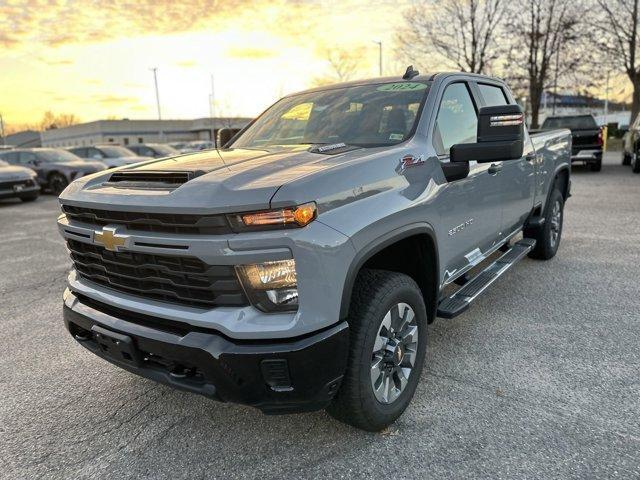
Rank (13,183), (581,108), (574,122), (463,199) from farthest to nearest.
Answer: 1. (581,108)
2. (574,122)
3. (13,183)
4. (463,199)

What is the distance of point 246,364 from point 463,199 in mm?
1912

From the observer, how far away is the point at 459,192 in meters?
3.24

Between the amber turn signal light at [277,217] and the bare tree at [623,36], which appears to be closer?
the amber turn signal light at [277,217]

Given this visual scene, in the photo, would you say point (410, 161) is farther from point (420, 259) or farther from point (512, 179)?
point (512, 179)

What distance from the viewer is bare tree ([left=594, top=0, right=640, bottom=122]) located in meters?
21.3

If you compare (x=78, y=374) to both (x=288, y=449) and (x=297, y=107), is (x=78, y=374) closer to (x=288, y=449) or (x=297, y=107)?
(x=288, y=449)

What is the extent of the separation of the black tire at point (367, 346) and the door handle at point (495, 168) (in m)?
1.47

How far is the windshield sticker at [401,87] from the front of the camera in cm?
348

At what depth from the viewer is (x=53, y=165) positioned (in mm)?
15656

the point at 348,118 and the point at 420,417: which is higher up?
the point at 348,118

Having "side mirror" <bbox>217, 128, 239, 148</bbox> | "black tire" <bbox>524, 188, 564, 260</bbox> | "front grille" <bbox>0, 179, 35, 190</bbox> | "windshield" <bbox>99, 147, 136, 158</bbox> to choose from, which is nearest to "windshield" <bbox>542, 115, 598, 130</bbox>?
"black tire" <bbox>524, 188, 564, 260</bbox>

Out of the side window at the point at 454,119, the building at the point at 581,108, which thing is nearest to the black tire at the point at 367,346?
the side window at the point at 454,119

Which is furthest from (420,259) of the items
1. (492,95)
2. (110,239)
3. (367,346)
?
(492,95)

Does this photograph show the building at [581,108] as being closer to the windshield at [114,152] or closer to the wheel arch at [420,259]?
the windshield at [114,152]
